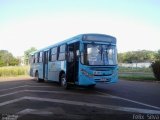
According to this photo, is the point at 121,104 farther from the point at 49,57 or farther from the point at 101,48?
the point at 49,57

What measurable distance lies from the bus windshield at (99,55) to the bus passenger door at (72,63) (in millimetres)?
819

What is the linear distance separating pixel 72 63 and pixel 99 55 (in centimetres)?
196

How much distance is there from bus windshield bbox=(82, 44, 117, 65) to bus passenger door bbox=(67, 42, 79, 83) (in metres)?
0.82

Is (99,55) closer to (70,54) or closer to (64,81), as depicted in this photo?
(70,54)

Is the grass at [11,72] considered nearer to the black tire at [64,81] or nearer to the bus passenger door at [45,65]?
the bus passenger door at [45,65]

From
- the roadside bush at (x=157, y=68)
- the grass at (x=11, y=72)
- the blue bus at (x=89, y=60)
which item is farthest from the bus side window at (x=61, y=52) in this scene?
the grass at (x=11, y=72)

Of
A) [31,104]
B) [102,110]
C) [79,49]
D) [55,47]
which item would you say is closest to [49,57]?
[55,47]

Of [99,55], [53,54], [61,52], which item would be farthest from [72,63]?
[53,54]

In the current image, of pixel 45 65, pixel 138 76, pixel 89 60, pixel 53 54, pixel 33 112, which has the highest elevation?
pixel 53 54

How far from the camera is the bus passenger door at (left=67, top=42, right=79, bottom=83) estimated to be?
14415mm

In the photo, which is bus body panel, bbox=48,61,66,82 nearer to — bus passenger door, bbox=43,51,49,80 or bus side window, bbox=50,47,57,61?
bus side window, bbox=50,47,57,61

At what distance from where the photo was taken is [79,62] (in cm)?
1375

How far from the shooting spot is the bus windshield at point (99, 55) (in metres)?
13.7

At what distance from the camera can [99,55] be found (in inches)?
547
